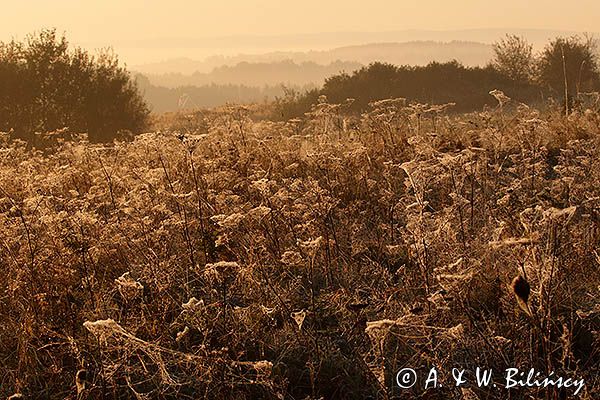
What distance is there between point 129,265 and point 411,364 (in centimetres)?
199

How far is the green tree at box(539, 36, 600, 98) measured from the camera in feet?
77.8

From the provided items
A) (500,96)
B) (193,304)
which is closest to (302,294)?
(193,304)

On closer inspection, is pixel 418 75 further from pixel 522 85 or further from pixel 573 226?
pixel 573 226

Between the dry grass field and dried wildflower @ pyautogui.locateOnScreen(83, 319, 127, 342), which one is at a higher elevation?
dried wildflower @ pyautogui.locateOnScreen(83, 319, 127, 342)

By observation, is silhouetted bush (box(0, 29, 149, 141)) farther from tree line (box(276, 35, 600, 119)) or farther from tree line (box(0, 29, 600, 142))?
tree line (box(276, 35, 600, 119))

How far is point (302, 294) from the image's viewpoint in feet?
11.9

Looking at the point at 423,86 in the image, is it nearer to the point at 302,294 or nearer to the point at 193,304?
the point at 302,294

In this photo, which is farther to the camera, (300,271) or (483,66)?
(483,66)

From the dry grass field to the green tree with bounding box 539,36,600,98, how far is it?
810 inches

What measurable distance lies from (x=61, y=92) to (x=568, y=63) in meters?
19.2

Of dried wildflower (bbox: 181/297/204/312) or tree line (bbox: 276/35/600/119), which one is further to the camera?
tree line (bbox: 276/35/600/119)

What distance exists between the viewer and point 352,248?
13.1 feet

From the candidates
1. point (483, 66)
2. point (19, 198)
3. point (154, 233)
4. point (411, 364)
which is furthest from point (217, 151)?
point (483, 66)

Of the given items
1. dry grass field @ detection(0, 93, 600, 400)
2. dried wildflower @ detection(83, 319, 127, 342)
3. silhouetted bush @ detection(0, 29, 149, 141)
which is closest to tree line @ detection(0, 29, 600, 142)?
silhouetted bush @ detection(0, 29, 149, 141)
